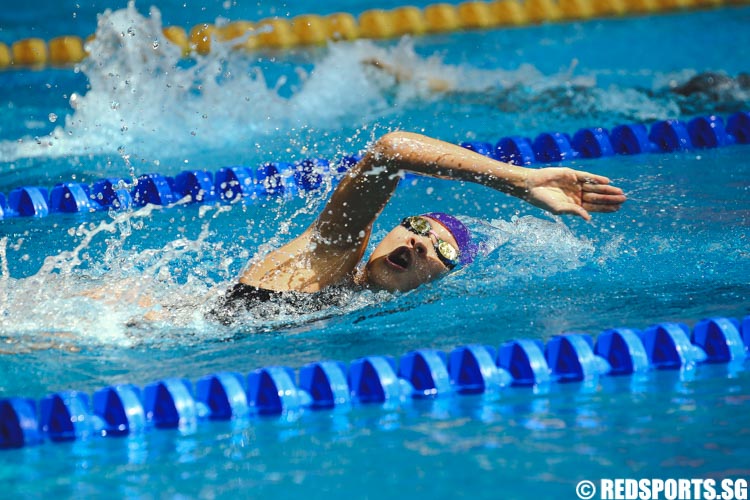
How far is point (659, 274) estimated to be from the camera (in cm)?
365

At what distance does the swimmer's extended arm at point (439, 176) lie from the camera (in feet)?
8.33

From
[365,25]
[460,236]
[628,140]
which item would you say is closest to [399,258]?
[460,236]

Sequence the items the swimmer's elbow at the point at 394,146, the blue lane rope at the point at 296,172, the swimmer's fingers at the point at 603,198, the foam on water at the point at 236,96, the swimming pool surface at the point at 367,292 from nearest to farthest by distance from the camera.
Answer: the swimming pool surface at the point at 367,292
the swimmer's fingers at the point at 603,198
the swimmer's elbow at the point at 394,146
the blue lane rope at the point at 296,172
the foam on water at the point at 236,96

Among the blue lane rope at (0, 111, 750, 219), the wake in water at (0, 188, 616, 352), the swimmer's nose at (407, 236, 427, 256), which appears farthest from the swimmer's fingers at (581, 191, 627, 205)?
the blue lane rope at (0, 111, 750, 219)

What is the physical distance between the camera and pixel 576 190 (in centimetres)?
256

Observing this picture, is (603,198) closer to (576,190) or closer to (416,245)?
(576,190)

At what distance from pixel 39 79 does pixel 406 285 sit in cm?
572

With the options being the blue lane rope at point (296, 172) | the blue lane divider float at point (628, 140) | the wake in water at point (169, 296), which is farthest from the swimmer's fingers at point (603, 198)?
the blue lane divider float at point (628, 140)

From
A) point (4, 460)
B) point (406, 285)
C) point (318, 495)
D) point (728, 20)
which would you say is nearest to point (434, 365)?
point (406, 285)

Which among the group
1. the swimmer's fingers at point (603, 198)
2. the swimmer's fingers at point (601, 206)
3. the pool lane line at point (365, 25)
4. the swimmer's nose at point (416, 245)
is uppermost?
the pool lane line at point (365, 25)

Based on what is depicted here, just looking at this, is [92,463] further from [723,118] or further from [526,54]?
[526,54]

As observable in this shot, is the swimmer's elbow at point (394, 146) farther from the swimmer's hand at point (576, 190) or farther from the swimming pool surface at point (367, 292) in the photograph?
the swimming pool surface at point (367, 292)

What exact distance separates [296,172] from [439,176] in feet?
8.37

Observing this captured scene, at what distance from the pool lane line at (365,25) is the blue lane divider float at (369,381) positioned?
18.4 feet
